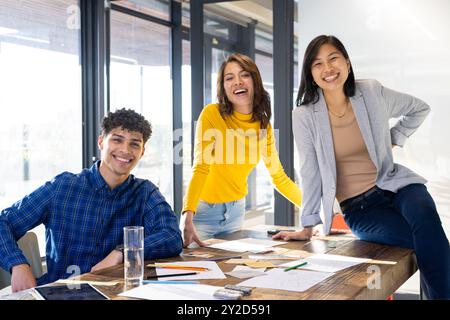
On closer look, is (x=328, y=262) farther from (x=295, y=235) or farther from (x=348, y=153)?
(x=348, y=153)

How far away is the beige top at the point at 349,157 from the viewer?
6.97ft

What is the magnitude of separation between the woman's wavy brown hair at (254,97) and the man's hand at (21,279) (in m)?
1.22

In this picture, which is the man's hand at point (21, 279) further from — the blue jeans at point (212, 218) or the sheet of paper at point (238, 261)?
the blue jeans at point (212, 218)

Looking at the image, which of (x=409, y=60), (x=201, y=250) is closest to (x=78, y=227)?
(x=201, y=250)

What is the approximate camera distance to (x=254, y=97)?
2.65 meters

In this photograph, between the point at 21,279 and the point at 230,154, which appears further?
the point at 230,154

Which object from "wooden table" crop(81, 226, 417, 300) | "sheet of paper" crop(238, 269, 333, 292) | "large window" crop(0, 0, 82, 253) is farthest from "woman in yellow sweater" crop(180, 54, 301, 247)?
"large window" crop(0, 0, 82, 253)

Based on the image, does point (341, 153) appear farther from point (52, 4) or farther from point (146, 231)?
point (52, 4)

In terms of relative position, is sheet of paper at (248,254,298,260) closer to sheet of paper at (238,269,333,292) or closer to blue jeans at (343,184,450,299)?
sheet of paper at (238,269,333,292)

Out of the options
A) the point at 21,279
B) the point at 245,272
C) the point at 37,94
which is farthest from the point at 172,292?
the point at 37,94

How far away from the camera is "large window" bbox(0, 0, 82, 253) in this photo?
3535mm

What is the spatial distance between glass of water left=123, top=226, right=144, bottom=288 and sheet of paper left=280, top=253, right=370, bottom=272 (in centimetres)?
43

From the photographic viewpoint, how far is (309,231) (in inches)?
86.0

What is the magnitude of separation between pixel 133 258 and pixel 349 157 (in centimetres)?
104
